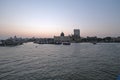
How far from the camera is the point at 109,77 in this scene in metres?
15.4

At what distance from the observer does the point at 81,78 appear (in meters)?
14.9

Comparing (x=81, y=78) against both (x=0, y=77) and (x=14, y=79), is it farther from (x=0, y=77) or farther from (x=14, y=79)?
(x=0, y=77)

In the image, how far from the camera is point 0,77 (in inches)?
608

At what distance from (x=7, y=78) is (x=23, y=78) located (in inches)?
75.0

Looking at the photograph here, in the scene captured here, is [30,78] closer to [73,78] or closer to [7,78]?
[7,78]

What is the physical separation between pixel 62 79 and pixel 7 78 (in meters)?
6.32

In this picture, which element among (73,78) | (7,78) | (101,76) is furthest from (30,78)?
(101,76)

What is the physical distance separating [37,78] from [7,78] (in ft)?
11.4

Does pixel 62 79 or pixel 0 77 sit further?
pixel 0 77

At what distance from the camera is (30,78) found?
48.6ft

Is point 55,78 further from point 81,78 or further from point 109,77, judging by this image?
point 109,77

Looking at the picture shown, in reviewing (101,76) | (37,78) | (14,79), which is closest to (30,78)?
(37,78)

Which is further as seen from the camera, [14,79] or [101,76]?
[101,76]

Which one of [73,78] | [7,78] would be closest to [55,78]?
[73,78]
